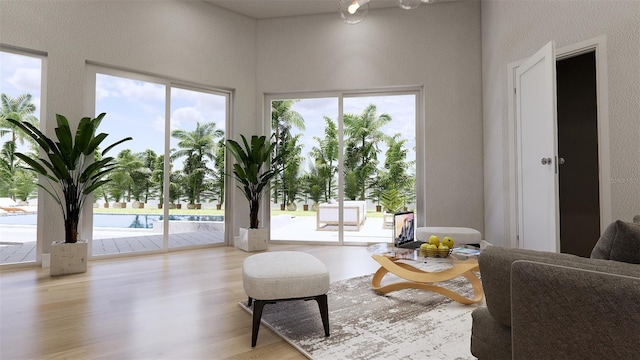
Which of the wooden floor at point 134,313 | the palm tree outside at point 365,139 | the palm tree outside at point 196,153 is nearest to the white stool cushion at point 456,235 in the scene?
the wooden floor at point 134,313

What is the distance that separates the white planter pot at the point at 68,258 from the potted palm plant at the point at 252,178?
1843 millimetres

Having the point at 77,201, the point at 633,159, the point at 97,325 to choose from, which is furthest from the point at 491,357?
the point at 77,201

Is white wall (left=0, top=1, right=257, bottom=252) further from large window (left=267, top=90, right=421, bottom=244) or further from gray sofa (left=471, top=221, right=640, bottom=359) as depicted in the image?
gray sofa (left=471, top=221, right=640, bottom=359)

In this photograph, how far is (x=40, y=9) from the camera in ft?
12.0

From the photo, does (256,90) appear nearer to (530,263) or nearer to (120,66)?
(120,66)

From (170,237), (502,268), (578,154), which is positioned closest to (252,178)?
(170,237)

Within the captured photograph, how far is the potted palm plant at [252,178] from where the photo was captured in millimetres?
4688

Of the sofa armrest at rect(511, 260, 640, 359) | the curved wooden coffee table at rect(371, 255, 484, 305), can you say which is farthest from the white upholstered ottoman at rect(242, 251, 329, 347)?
the sofa armrest at rect(511, 260, 640, 359)

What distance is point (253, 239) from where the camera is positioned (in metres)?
4.68

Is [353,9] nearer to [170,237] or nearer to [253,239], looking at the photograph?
[253,239]

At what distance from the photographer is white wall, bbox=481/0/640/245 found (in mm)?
2848

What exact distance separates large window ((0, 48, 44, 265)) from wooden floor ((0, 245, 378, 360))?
0.32 m

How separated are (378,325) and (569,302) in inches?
57.1

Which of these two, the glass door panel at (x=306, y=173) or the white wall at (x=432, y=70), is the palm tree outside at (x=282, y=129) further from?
the white wall at (x=432, y=70)
